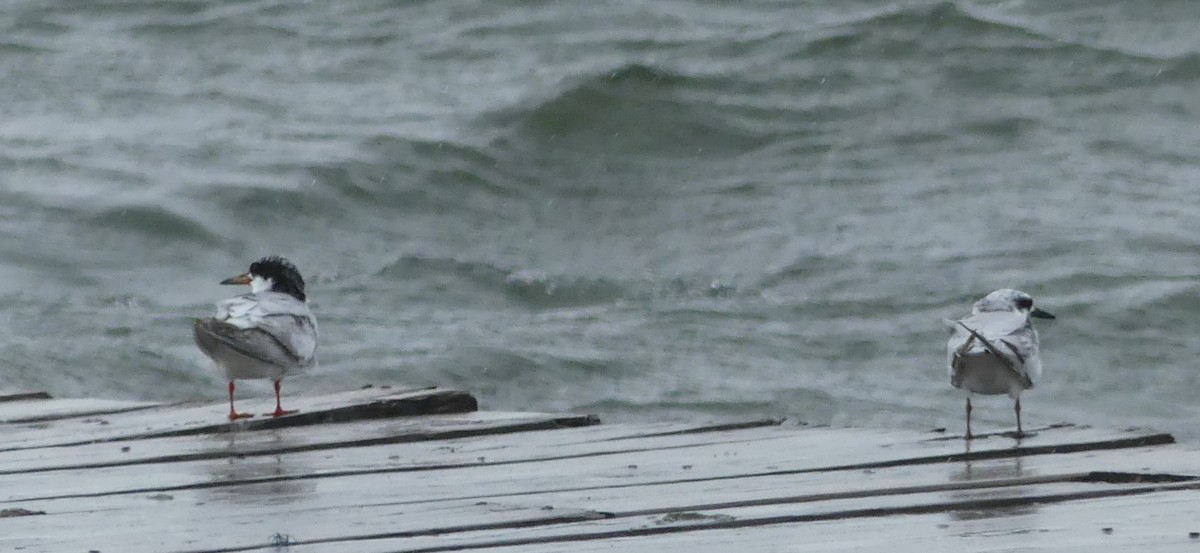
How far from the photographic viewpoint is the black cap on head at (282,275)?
301 inches

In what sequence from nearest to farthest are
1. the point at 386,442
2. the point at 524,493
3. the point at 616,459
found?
the point at 524,493 < the point at 616,459 < the point at 386,442

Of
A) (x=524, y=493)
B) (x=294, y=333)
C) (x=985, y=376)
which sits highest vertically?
(x=294, y=333)

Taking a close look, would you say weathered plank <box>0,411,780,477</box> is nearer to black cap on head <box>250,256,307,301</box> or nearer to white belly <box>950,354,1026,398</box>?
white belly <box>950,354,1026,398</box>

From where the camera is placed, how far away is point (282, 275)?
302 inches

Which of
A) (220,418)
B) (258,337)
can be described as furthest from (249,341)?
(220,418)

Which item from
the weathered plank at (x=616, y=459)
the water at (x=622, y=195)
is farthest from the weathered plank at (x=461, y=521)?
the water at (x=622, y=195)

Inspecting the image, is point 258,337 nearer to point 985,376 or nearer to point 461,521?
point 985,376

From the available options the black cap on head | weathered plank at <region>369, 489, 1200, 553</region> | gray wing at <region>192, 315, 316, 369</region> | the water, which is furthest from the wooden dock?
the water

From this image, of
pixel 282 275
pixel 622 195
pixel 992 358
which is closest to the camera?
pixel 992 358

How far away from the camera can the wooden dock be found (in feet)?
10.8

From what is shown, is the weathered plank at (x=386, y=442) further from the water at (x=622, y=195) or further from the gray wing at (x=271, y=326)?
the water at (x=622, y=195)

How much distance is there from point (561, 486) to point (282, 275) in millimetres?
3813

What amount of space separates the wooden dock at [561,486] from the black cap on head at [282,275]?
2.09 metres

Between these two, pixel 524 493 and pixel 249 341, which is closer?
pixel 524 493
